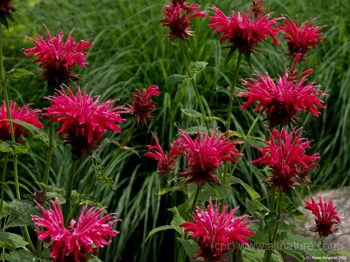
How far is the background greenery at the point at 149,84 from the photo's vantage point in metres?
2.39

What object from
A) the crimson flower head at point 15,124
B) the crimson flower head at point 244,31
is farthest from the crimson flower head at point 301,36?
the crimson flower head at point 15,124

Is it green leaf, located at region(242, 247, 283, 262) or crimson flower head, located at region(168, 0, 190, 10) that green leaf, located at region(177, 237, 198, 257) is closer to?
green leaf, located at region(242, 247, 283, 262)

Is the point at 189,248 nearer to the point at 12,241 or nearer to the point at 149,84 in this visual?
the point at 12,241

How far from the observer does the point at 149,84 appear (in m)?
2.79

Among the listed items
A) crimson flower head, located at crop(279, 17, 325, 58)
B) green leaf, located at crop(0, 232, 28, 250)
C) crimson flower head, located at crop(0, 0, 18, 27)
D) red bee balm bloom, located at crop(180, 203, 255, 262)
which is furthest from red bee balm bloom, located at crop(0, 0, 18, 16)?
crimson flower head, located at crop(279, 17, 325, 58)

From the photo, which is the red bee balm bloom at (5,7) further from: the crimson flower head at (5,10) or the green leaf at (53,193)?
the green leaf at (53,193)

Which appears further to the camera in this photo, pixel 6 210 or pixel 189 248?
pixel 6 210

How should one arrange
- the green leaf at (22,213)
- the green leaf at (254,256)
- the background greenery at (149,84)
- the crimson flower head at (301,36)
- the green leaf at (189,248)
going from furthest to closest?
the background greenery at (149,84) < the crimson flower head at (301,36) < the green leaf at (254,256) < the green leaf at (22,213) < the green leaf at (189,248)

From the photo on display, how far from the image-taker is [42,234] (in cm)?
108

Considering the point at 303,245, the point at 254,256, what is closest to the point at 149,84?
the point at 254,256

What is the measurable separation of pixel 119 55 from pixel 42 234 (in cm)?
192

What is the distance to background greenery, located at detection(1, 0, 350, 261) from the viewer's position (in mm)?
2395

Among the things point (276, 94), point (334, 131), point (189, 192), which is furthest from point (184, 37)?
point (334, 131)

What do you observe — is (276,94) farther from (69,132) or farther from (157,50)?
(157,50)
